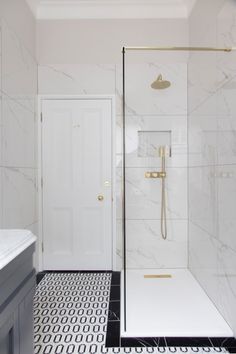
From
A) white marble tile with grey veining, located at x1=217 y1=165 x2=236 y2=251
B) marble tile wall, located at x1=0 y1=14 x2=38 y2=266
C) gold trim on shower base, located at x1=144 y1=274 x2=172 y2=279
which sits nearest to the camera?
white marble tile with grey veining, located at x1=217 y1=165 x2=236 y2=251

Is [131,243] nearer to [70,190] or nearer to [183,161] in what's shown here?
[70,190]

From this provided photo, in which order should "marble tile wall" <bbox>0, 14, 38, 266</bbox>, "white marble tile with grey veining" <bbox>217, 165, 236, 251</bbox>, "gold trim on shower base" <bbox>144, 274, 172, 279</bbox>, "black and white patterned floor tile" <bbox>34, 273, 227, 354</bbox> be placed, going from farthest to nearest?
"gold trim on shower base" <bbox>144, 274, 172, 279</bbox>, "marble tile wall" <bbox>0, 14, 38, 266</bbox>, "white marble tile with grey veining" <bbox>217, 165, 236, 251</bbox>, "black and white patterned floor tile" <bbox>34, 273, 227, 354</bbox>

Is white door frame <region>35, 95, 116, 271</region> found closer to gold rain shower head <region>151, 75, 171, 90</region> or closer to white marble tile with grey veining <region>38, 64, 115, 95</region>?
white marble tile with grey veining <region>38, 64, 115, 95</region>

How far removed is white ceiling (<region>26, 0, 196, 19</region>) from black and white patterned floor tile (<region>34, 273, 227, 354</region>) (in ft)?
9.63

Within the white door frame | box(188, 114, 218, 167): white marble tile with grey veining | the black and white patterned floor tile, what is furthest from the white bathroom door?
box(188, 114, 218, 167): white marble tile with grey veining

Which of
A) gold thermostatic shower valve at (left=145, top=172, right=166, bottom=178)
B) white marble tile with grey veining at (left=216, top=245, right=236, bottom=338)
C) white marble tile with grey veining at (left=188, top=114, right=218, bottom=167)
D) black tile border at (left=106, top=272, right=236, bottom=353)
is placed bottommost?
black tile border at (left=106, top=272, right=236, bottom=353)

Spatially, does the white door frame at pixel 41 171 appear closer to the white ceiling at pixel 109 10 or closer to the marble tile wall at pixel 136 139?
the marble tile wall at pixel 136 139

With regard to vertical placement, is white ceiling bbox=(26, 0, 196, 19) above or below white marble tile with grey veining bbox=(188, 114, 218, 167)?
above

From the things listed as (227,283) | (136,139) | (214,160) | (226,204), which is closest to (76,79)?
(136,139)

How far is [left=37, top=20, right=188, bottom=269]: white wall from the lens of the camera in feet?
9.52

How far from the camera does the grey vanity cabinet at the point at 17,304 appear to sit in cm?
94

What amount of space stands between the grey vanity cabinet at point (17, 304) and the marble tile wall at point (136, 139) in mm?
1781

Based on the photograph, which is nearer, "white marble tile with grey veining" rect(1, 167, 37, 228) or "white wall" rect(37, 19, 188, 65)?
"white marble tile with grey veining" rect(1, 167, 37, 228)

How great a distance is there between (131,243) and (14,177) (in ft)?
4.86
